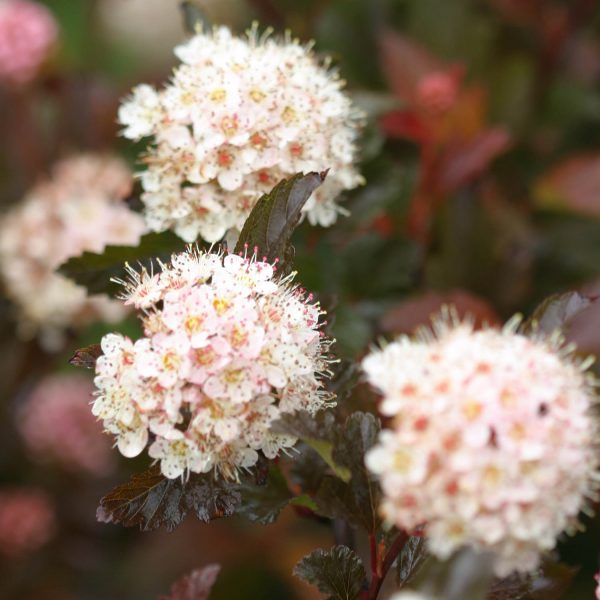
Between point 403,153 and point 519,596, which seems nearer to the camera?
point 519,596

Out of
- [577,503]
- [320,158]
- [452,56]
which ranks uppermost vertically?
[452,56]

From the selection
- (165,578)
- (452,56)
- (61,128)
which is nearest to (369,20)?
(452,56)

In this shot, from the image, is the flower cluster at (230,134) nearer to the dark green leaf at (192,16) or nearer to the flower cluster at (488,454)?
the dark green leaf at (192,16)

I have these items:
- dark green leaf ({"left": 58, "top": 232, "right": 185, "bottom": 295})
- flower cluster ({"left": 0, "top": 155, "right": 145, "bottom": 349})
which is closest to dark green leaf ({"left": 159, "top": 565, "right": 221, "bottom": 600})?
dark green leaf ({"left": 58, "top": 232, "right": 185, "bottom": 295})

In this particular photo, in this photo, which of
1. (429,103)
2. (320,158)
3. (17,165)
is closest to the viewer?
(320,158)

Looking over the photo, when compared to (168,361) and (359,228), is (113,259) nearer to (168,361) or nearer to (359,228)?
(168,361)

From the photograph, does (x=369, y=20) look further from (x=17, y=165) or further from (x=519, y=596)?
(x=519, y=596)

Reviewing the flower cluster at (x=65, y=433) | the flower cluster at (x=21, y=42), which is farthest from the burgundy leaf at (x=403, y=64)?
the flower cluster at (x=65, y=433)
